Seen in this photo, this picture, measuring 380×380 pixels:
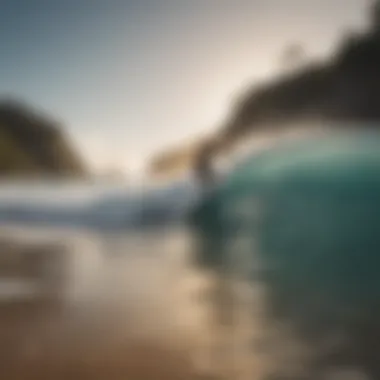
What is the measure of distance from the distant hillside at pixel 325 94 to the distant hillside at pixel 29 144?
0.15 m

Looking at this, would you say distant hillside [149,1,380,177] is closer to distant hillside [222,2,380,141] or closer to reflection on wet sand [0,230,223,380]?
distant hillside [222,2,380,141]

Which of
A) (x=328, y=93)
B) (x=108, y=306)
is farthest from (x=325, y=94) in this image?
(x=108, y=306)

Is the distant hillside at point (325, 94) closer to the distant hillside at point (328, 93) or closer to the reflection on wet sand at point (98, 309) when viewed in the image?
the distant hillside at point (328, 93)

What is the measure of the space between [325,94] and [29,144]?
0.42 metres

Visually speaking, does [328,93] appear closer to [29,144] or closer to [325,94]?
[325,94]

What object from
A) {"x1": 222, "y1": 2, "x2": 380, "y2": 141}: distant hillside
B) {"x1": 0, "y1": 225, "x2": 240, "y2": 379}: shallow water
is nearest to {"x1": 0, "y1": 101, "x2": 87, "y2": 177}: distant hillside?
{"x1": 0, "y1": 225, "x2": 240, "y2": 379}: shallow water

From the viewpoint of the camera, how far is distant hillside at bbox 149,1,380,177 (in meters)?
0.94

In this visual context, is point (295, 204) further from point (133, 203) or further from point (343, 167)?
point (133, 203)

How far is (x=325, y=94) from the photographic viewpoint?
0.94m

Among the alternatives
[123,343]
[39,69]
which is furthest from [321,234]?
[39,69]

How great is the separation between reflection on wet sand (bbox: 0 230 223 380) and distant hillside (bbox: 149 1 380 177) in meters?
0.15

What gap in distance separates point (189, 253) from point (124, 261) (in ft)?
0.30

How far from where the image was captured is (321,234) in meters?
0.93

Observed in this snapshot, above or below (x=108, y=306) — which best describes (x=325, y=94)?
above
